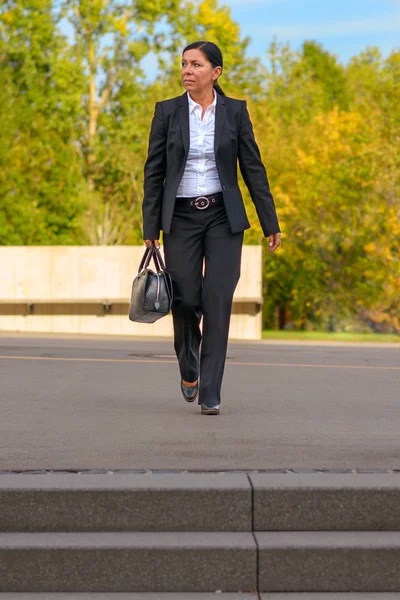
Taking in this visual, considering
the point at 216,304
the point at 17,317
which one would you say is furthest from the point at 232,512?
the point at 17,317

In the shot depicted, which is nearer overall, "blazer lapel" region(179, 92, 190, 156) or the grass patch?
"blazer lapel" region(179, 92, 190, 156)

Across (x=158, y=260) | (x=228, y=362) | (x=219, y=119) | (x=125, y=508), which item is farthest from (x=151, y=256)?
(x=228, y=362)

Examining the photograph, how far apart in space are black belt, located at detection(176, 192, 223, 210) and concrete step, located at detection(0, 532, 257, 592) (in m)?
2.71

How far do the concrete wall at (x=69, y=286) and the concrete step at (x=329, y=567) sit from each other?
18946 mm

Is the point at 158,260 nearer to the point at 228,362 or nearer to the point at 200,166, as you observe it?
the point at 200,166

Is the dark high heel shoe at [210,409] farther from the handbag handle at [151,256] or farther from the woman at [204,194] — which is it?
the handbag handle at [151,256]

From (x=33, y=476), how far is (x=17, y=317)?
18845mm

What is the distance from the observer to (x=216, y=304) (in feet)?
23.1

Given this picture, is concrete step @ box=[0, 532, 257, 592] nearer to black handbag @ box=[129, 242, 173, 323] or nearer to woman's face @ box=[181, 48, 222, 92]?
black handbag @ box=[129, 242, 173, 323]

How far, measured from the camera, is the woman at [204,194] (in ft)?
22.6

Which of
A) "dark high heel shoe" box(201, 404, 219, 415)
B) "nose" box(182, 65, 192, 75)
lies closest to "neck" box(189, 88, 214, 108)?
"nose" box(182, 65, 192, 75)

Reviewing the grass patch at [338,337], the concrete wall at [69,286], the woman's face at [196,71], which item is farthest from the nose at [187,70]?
the grass patch at [338,337]

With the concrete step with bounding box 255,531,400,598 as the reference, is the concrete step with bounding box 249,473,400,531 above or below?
above

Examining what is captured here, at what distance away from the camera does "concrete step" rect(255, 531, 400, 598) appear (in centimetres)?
459
